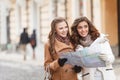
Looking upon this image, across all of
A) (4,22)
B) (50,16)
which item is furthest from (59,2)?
(4,22)

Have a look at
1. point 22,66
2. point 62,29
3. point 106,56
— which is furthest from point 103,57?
point 22,66

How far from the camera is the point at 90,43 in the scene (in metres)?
5.26

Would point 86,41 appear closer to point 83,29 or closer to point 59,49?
point 83,29

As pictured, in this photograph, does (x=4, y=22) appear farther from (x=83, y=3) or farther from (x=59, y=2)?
(x=83, y=3)

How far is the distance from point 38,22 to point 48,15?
191 centimetres

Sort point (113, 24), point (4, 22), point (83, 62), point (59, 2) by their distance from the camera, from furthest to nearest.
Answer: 1. point (4, 22)
2. point (59, 2)
3. point (113, 24)
4. point (83, 62)

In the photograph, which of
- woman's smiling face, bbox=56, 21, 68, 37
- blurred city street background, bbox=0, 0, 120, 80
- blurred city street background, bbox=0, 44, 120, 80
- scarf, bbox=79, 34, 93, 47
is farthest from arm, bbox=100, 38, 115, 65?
blurred city street background, bbox=0, 0, 120, 80

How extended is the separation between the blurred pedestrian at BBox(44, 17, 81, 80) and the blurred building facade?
15615 mm

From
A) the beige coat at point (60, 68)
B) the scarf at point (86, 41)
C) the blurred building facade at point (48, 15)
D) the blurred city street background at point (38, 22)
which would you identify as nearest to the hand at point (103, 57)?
the scarf at point (86, 41)

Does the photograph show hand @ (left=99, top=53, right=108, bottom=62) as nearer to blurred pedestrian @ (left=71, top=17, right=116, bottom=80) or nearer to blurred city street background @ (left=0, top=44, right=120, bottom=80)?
blurred pedestrian @ (left=71, top=17, right=116, bottom=80)

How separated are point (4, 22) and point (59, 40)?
3064 cm

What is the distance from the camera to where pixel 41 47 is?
26906 mm

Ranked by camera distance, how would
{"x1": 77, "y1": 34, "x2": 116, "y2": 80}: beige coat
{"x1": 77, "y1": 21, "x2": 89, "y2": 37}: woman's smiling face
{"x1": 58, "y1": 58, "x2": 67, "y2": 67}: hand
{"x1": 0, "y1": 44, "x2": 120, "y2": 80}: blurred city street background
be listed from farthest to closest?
1. {"x1": 0, "y1": 44, "x2": 120, "y2": 80}: blurred city street background
2. {"x1": 77, "y1": 21, "x2": 89, "y2": 37}: woman's smiling face
3. {"x1": 77, "y1": 34, "x2": 116, "y2": 80}: beige coat
4. {"x1": 58, "y1": 58, "x2": 67, "y2": 67}: hand

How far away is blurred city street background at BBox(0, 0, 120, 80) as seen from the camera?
20781 mm
